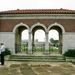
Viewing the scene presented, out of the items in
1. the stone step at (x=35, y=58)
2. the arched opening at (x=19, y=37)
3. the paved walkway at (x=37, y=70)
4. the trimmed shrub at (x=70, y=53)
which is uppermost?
the arched opening at (x=19, y=37)

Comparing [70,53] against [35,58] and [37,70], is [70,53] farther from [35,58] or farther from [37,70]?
[37,70]

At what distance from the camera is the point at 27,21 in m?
20.1

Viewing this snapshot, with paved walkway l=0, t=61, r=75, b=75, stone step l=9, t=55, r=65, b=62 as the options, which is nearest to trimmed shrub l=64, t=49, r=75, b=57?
stone step l=9, t=55, r=65, b=62

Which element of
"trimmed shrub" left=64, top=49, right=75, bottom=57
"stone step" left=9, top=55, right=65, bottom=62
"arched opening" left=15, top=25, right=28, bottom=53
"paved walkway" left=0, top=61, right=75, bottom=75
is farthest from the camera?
"arched opening" left=15, top=25, right=28, bottom=53

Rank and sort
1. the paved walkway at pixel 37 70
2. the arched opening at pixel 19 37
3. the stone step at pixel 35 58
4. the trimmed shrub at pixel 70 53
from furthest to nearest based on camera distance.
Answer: the arched opening at pixel 19 37
the trimmed shrub at pixel 70 53
the stone step at pixel 35 58
the paved walkway at pixel 37 70

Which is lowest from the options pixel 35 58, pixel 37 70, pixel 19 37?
pixel 37 70

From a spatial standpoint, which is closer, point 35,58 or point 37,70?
point 37,70

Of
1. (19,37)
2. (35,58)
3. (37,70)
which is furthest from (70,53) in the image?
(19,37)

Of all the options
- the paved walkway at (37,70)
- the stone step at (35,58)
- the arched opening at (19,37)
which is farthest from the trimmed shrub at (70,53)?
the arched opening at (19,37)

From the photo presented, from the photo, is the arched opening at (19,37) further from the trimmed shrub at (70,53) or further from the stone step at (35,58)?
the trimmed shrub at (70,53)

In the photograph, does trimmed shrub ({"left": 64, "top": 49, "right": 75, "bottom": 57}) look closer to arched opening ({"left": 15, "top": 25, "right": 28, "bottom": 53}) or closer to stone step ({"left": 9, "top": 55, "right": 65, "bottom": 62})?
stone step ({"left": 9, "top": 55, "right": 65, "bottom": 62})

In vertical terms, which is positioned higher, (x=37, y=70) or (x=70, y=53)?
(x=70, y=53)

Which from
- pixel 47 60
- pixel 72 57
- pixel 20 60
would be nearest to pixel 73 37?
pixel 72 57

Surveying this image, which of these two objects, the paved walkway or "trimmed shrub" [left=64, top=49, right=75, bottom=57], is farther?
"trimmed shrub" [left=64, top=49, right=75, bottom=57]
